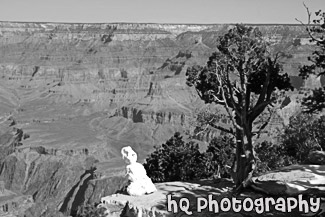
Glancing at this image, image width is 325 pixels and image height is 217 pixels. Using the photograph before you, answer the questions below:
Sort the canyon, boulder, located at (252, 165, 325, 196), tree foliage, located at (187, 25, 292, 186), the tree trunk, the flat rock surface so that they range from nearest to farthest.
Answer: the flat rock surface → boulder, located at (252, 165, 325, 196) → tree foliage, located at (187, 25, 292, 186) → the tree trunk → the canyon

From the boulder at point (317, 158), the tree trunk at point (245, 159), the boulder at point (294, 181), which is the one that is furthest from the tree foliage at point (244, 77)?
the boulder at point (317, 158)

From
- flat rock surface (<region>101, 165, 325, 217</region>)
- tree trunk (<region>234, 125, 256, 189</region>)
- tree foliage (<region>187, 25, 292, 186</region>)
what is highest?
tree foliage (<region>187, 25, 292, 186</region>)

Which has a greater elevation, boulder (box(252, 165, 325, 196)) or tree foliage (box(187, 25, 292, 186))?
tree foliage (box(187, 25, 292, 186))

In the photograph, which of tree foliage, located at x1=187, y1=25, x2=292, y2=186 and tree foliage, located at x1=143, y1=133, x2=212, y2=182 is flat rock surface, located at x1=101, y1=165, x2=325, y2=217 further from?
tree foliage, located at x1=143, y1=133, x2=212, y2=182

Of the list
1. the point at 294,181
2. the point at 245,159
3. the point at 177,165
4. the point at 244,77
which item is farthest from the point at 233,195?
the point at 177,165

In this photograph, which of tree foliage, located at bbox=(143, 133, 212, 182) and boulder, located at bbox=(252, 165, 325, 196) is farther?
tree foliage, located at bbox=(143, 133, 212, 182)

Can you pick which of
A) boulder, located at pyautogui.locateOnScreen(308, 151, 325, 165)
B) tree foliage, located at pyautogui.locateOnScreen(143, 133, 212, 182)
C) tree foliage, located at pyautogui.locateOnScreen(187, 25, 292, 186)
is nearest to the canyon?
tree foliage, located at pyautogui.locateOnScreen(143, 133, 212, 182)

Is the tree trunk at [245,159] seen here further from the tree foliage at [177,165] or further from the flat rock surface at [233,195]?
the tree foliage at [177,165]

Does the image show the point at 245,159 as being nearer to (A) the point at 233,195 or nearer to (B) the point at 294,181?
(A) the point at 233,195

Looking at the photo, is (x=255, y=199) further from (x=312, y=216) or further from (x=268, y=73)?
(x=268, y=73)
